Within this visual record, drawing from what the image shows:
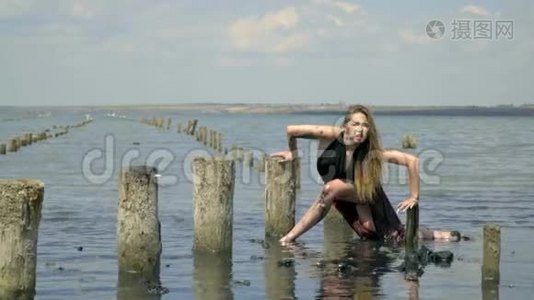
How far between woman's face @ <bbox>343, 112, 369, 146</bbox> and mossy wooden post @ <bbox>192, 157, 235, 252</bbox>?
5.02 feet

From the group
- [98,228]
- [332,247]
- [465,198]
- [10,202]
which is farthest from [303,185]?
[10,202]

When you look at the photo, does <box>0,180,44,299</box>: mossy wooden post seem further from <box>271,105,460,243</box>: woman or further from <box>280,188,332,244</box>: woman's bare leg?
<box>280,188,332,244</box>: woman's bare leg

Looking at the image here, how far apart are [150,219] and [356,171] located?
9.95 ft

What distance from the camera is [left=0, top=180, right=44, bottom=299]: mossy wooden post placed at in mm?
9297

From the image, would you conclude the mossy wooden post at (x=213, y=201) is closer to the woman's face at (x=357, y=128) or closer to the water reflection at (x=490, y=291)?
the woman's face at (x=357, y=128)

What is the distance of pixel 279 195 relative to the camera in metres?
14.0

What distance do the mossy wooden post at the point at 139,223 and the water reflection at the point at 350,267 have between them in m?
1.93

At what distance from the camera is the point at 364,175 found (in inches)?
507

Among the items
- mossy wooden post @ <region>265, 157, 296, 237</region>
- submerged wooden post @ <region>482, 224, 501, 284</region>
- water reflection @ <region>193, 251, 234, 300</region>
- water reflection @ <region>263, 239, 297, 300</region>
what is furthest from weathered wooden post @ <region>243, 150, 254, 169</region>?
submerged wooden post @ <region>482, 224, 501, 284</region>

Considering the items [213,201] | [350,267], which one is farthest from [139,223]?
[350,267]

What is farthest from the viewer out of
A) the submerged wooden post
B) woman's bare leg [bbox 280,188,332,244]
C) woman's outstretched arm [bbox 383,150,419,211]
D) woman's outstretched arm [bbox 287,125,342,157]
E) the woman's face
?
woman's bare leg [bbox 280,188,332,244]

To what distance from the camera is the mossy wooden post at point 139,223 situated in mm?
10930

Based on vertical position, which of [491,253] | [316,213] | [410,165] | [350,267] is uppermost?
[410,165]

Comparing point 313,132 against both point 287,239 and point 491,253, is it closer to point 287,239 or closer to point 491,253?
point 287,239
